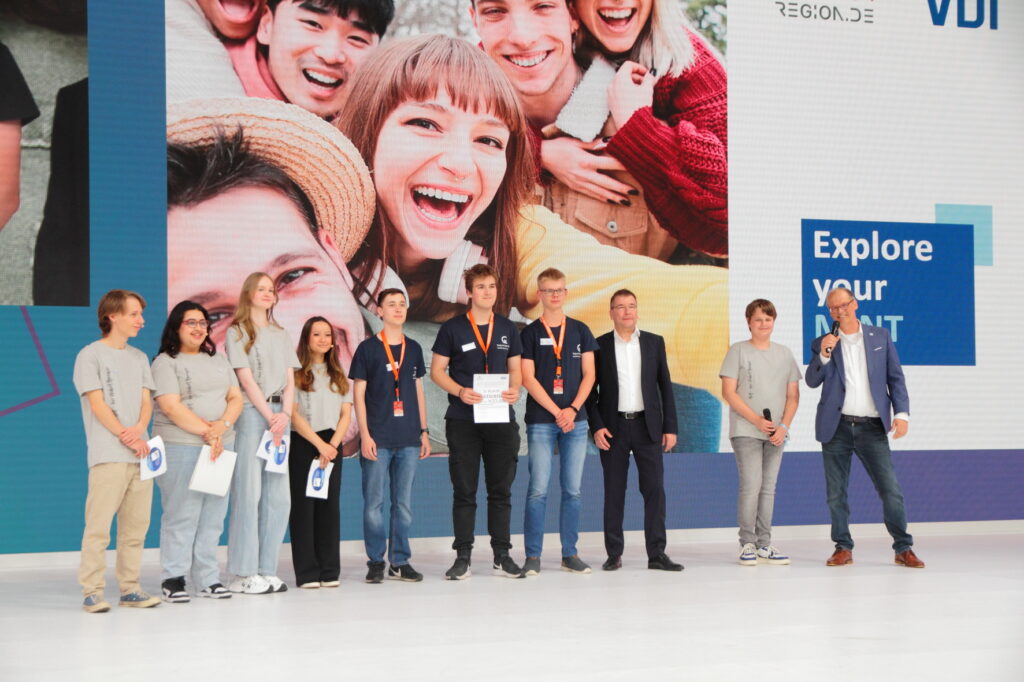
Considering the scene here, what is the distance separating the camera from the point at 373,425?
5.06 meters

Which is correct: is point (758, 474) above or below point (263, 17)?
below

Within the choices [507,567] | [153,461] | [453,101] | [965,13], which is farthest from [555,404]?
[965,13]

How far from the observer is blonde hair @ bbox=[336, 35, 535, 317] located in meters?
6.31

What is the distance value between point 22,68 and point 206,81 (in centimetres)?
94

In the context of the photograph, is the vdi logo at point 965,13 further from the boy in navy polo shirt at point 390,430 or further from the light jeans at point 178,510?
the light jeans at point 178,510

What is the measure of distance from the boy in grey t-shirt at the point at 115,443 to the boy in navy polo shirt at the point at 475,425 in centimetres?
138

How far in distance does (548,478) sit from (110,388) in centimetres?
208

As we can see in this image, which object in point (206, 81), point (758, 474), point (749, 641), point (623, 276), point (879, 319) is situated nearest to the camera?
point (749, 641)

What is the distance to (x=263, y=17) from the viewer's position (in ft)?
20.2

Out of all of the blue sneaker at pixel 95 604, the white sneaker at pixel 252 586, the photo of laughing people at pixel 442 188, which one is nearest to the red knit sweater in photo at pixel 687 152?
the photo of laughing people at pixel 442 188

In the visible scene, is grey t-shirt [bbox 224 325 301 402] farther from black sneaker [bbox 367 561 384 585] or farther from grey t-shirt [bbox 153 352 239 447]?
black sneaker [bbox 367 561 384 585]

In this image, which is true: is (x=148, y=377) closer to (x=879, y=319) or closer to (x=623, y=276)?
(x=623, y=276)

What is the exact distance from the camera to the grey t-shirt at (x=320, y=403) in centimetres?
489

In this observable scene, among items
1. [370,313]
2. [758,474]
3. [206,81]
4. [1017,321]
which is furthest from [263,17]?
[1017,321]
